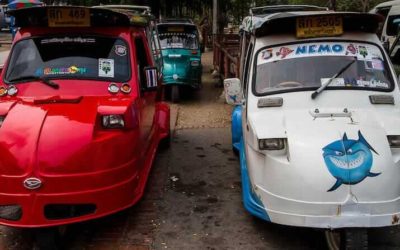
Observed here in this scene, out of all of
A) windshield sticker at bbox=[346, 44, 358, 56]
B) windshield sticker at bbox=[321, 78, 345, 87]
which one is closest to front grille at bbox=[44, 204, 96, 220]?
windshield sticker at bbox=[321, 78, 345, 87]

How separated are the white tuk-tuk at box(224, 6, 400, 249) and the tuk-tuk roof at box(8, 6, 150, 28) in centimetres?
147

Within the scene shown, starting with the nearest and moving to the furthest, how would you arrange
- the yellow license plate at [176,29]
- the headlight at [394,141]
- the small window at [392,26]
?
the headlight at [394,141] < the yellow license plate at [176,29] < the small window at [392,26]

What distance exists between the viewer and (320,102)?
15.7 feet

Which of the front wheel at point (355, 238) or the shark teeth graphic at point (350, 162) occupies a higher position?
the shark teeth graphic at point (350, 162)

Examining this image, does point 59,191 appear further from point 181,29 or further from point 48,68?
point 181,29

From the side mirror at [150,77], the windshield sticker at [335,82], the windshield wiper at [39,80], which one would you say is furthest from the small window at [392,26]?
the windshield wiper at [39,80]

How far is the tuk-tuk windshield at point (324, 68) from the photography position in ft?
16.5

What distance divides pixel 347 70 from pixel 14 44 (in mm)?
3713

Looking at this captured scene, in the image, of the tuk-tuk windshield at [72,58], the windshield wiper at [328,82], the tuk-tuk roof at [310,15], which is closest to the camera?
the windshield wiper at [328,82]

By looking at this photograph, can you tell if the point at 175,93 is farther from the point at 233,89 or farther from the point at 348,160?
the point at 348,160

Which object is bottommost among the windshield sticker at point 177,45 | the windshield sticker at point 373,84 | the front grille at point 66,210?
the windshield sticker at point 177,45

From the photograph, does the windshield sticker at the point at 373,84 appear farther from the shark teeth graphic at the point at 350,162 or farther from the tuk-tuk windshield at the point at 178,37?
the tuk-tuk windshield at the point at 178,37

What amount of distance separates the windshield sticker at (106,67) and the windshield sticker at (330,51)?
175 cm

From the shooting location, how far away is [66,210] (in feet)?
13.7
